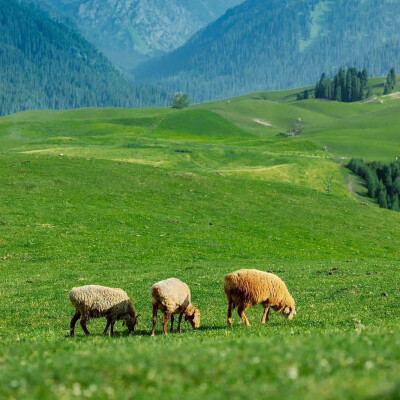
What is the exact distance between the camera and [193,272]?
121ft

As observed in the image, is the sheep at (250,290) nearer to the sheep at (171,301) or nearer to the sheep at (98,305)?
the sheep at (171,301)

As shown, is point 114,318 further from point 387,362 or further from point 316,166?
point 316,166

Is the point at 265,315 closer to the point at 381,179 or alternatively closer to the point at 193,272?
the point at 193,272

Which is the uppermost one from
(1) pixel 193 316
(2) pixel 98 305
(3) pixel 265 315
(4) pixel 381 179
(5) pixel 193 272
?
(2) pixel 98 305

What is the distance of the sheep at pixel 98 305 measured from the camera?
65.0 feet

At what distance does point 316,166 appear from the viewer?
356ft

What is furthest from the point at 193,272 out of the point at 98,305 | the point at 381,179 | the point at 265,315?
the point at 381,179

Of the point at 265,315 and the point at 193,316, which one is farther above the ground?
the point at 193,316

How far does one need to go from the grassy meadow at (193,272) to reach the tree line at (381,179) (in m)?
4.93

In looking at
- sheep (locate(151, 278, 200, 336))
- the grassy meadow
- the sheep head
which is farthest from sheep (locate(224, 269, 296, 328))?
sheep (locate(151, 278, 200, 336))

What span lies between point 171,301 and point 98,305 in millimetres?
2708

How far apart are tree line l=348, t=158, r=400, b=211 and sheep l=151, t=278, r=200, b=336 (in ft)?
283

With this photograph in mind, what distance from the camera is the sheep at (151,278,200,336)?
20.0 metres

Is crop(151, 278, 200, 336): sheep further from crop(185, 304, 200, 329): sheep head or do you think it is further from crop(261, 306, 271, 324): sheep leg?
crop(261, 306, 271, 324): sheep leg
